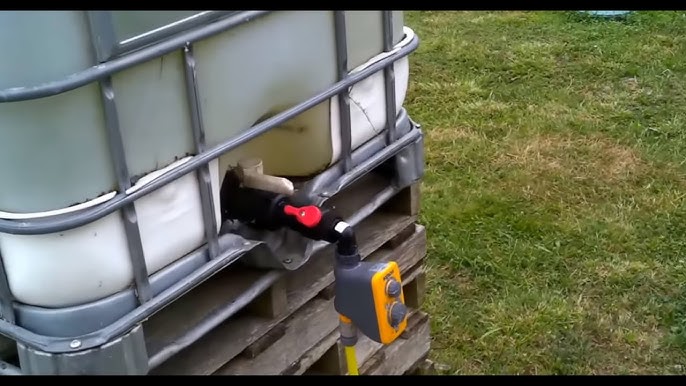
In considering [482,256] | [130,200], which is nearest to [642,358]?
[482,256]

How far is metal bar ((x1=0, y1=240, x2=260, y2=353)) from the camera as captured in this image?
1482 mm

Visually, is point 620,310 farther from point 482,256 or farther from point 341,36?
point 341,36

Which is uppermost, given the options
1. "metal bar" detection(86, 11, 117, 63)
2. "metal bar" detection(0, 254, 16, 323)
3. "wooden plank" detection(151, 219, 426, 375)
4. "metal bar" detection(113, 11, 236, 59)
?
"metal bar" detection(86, 11, 117, 63)

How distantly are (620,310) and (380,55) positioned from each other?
52.9 inches

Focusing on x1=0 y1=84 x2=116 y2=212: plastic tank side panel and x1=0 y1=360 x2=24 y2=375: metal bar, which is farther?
x1=0 y1=360 x2=24 y2=375: metal bar

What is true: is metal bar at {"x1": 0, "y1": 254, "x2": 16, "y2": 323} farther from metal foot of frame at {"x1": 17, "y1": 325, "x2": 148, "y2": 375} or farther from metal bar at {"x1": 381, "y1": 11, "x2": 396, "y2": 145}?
metal bar at {"x1": 381, "y1": 11, "x2": 396, "y2": 145}

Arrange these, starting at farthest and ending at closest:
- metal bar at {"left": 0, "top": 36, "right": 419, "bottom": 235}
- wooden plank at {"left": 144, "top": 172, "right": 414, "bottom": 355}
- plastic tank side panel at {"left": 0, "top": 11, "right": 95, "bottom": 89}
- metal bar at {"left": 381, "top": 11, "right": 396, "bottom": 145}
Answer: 1. metal bar at {"left": 381, "top": 11, "right": 396, "bottom": 145}
2. wooden plank at {"left": 144, "top": 172, "right": 414, "bottom": 355}
3. metal bar at {"left": 0, "top": 36, "right": 419, "bottom": 235}
4. plastic tank side panel at {"left": 0, "top": 11, "right": 95, "bottom": 89}

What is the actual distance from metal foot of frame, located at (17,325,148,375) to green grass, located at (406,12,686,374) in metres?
1.29

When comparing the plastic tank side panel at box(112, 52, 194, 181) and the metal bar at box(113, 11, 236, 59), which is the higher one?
the metal bar at box(113, 11, 236, 59)

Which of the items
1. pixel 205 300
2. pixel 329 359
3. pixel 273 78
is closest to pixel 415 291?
pixel 329 359

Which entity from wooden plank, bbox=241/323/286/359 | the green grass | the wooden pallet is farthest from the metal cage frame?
the green grass

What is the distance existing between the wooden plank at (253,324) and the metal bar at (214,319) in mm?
61
